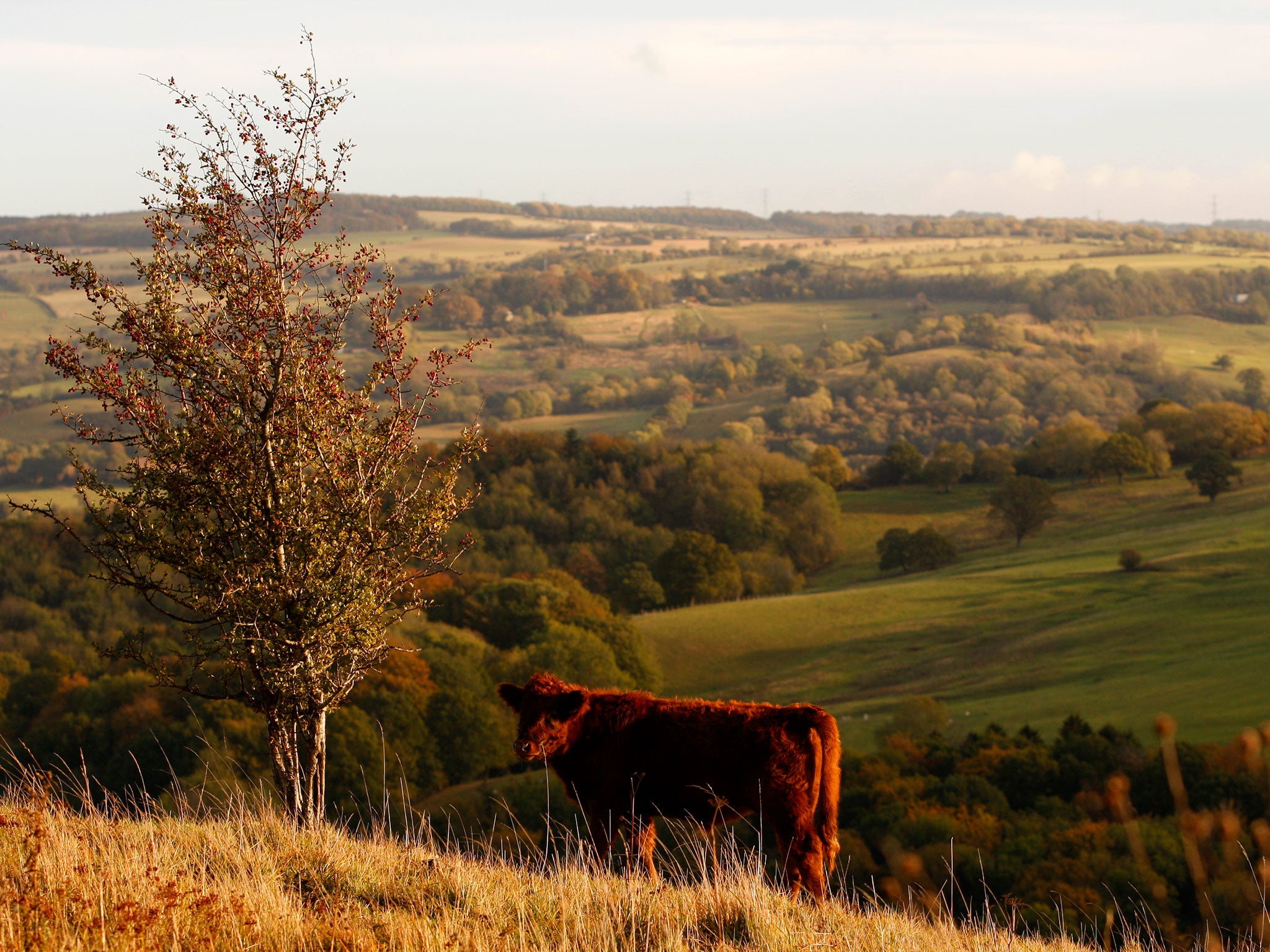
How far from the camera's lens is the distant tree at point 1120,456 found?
98812mm

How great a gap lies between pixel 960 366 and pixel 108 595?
407 feet

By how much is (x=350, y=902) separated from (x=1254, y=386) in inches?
6437

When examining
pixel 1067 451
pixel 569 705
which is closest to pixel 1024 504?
pixel 1067 451

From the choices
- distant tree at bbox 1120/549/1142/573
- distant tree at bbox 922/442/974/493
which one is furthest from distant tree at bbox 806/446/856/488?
distant tree at bbox 1120/549/1142/573

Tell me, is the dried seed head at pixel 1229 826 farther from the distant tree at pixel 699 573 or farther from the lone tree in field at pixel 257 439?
A: the distant tree at pixel 699 573

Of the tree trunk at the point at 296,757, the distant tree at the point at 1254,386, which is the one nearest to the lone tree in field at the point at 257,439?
the tree trunk at the point at 296,757

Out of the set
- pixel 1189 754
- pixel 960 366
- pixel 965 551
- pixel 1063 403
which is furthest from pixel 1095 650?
pixel 960 366

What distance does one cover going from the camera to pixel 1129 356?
557 feet

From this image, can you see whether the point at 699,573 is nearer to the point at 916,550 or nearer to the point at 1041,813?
the point at 916,550

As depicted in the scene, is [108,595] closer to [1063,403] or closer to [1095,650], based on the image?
[1095,650]

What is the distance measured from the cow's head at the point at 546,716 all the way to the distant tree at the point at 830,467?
10841cm

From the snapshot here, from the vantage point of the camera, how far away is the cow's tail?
29.2 ft

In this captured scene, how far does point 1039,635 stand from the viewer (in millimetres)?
57281

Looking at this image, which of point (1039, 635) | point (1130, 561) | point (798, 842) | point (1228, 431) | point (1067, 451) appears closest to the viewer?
point (798, 842)
